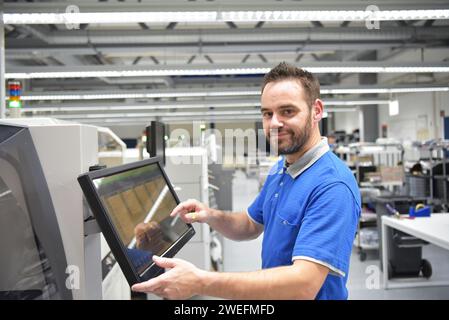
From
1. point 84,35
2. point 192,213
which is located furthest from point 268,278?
point 84,35

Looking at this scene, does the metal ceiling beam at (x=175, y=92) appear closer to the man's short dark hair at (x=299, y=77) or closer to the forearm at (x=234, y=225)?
the forearm at (x=234, y=225)

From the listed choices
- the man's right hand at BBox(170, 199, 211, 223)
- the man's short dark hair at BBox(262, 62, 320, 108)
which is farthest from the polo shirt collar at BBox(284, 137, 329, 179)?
the man's right hand at BBox(170, 199, 211, 223)

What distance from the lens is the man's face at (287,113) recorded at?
3.21 feet

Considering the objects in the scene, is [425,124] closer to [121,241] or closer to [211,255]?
[211,255]

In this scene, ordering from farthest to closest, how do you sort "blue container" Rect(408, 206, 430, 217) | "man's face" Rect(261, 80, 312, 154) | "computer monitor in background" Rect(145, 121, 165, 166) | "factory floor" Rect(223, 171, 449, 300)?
"factory floor" Rect(223, 171, 449, 300), "blue container" Rect(408, 206, 430, 217), "computer monitor in background" Rect(145, 121, 165, 166), "man's face" Rect(261, 80, 312, 154)

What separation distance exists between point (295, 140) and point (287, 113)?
0.27ft

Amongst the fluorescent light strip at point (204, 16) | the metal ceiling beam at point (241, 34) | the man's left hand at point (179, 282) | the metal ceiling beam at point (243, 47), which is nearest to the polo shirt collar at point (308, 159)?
the man's left hand at point (179, 282)

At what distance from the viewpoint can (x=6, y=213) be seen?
92cm

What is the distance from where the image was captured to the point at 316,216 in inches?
34.3

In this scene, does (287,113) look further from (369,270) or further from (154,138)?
(369,270)

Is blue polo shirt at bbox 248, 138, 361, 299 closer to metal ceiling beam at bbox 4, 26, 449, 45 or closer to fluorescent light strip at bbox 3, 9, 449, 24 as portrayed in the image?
fluorescent light strip at bbox 3, 9, 449, 24

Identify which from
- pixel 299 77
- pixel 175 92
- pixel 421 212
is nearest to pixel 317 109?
pixel 299 77

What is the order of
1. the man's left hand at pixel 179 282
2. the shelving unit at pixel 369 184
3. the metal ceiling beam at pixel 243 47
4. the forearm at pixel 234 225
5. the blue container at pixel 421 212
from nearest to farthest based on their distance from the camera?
the man's left hand at pixel 179 282 → the forearm at pixel 234 225 → the blue container at pixel 421 212 → the shelving unit at pixel 369 184 → the metal ceiling beam at pixel 243 47

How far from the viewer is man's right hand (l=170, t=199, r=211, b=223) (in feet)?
3.73
